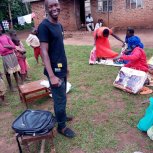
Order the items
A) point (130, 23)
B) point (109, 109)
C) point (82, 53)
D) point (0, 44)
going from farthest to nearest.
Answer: point (130, 23), point (82, 53), point (0, 44), point (109, 109)

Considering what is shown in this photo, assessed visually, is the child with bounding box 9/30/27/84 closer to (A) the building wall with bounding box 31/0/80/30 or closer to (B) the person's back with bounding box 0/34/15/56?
(B) the person's back with bounding box 0/34/15/56

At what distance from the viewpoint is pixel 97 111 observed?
4.11 m

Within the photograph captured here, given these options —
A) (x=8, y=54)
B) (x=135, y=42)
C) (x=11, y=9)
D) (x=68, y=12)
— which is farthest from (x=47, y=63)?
(x=11, y=9)

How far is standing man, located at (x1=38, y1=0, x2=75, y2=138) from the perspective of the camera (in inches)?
107

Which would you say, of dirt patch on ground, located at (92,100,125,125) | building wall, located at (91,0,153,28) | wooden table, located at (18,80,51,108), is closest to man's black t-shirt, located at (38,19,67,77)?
dirt patch on ground, located at (92,100,125,125)

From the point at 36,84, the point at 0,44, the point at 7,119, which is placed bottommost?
the point at 7,119

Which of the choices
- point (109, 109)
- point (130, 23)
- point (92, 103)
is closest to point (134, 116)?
point (109, 109)

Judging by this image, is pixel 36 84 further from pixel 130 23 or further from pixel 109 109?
pixel 130 23

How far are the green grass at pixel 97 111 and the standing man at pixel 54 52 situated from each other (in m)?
0.53

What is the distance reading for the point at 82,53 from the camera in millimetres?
8586

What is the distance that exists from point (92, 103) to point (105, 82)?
1.15 metres

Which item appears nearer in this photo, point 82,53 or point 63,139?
point 63,139

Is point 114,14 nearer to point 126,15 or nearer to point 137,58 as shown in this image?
point 126,15

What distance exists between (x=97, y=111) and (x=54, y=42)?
1.77m
